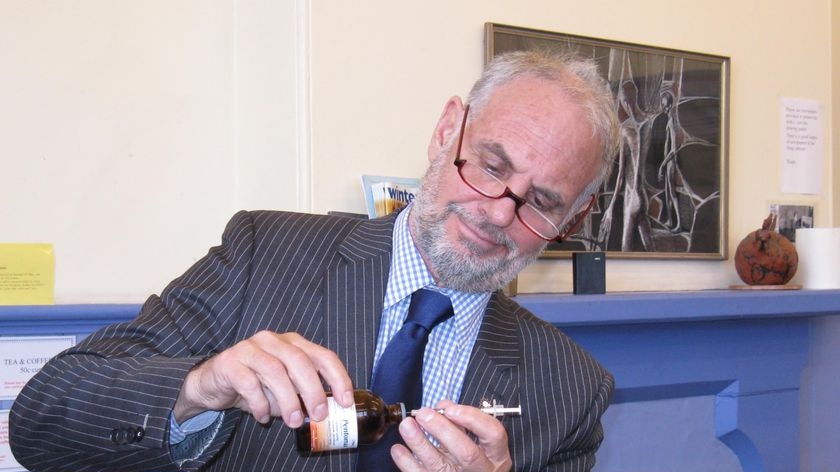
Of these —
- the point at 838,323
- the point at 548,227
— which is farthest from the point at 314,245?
the point at 838,323

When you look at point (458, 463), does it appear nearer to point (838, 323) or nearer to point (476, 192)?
point (476, 192)

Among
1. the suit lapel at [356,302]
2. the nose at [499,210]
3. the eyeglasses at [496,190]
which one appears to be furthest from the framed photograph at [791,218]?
the suit lapel at [356,302]

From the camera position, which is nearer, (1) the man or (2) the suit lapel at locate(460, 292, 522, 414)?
(1) the man

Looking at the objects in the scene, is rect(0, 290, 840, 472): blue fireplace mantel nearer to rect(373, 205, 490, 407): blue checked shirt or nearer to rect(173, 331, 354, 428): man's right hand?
rect(373, 205, 490, 407): blue checked shirt

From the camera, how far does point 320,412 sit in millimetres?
1044

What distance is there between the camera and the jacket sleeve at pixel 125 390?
1158 mm

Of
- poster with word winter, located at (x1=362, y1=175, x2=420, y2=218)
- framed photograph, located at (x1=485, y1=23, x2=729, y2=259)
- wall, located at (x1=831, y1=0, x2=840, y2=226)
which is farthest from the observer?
wall, located at (x1=831, y1=0, x2=840, y2=226)

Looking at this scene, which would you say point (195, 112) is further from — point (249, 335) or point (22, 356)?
point (249, 335)

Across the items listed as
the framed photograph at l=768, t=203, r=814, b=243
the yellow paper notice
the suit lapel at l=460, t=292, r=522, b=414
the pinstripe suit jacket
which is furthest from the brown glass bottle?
the framed photograph at l=768, t=203, r=814, b=243

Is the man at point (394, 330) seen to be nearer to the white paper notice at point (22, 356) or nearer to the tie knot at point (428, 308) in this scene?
the tie knot at point (428, 308)

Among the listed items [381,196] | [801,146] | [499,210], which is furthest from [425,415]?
[801,146]

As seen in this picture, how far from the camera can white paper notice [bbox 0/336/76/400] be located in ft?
6.07

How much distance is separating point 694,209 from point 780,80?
0.60 metres

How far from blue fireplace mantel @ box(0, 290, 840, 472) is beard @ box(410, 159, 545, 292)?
577mm
